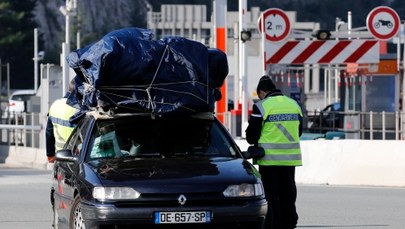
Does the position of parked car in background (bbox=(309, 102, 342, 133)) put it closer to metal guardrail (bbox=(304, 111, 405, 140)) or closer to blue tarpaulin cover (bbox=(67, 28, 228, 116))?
metal guardrail (bbox=(304, 111, 405, 140))

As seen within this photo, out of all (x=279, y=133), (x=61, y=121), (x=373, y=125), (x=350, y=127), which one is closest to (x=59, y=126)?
(x=61, y=121)

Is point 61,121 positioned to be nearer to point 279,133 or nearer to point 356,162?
point 279,133

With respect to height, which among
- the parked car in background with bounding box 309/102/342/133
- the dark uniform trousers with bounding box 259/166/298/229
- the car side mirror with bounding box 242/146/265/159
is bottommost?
the parked car in background with bounding box 309/102/342/133

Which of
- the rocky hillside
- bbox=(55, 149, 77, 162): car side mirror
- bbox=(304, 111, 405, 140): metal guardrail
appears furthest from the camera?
the rocky hillside

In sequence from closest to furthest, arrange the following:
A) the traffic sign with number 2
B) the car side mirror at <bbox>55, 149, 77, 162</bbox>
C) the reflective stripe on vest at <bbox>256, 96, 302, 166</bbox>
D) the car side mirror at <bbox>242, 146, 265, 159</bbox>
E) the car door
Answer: the car door, the car side mirror at <bbox>55, 149, 77, 162</bbox>, the car side mirror at <bbox>242, 146, 265, 159</bbox>, the reflective stripe on vest at <bbox>256, 96, 302, 166</bbox>, the traffic sign with number 2

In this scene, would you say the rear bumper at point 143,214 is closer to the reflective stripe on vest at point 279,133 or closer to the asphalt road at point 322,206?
the reflective stripe on vest at point 279,133

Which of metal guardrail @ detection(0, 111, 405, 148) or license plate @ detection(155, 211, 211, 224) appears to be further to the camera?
metal guardrail @ detection(0, 111, 405, 148)

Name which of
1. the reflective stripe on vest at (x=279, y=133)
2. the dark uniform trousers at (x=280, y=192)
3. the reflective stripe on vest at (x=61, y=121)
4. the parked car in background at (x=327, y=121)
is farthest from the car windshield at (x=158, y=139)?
the parked car in background at (x=327, y=121)

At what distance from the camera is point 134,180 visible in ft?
34.6

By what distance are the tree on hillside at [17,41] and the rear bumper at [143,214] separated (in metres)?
96.1

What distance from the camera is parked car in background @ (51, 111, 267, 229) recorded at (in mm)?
10445

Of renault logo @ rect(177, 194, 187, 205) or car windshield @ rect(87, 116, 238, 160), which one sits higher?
car windshield @ rect(87, 116, 238, 160)

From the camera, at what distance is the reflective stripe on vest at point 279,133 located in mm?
13031

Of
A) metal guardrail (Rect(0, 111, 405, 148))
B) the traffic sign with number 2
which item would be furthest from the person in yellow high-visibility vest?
the traffic sign with number 2
